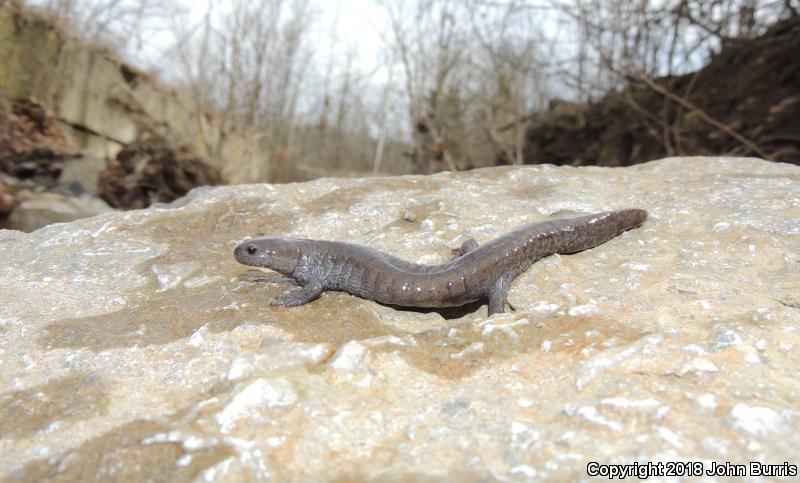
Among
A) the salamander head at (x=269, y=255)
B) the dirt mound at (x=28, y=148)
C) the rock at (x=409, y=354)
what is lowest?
the rock at (x=409, y=354)

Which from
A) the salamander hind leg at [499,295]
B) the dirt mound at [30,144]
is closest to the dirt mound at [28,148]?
the dirt mound at [30,144]

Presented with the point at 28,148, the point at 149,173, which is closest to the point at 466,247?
the point at 28,148

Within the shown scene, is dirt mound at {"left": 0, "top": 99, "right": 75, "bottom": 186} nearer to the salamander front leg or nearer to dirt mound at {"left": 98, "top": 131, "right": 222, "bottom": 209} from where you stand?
dirt mound at {"left": 98, "top": 131, "right": 222, "bottom": 209}

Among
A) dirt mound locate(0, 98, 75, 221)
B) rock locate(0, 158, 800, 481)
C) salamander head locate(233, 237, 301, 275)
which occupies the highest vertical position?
dirt mound locate(0, 98, 75, 221)

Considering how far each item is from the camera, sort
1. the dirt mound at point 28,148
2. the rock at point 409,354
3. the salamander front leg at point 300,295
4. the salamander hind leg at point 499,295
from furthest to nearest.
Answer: the dirt mound at point 28,148 < the salamander front leg at point 300,295 < the salamander hind leg at point 499,295 < the rock at point 409,354

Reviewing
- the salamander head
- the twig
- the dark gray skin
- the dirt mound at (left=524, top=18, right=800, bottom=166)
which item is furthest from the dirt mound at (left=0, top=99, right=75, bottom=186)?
the dirt mound at (left=524, top=18, right=800, bottom=166)

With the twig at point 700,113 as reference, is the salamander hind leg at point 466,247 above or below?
below

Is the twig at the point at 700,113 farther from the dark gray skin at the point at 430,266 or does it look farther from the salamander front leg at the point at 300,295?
the salamander front leg at the point at 300,295

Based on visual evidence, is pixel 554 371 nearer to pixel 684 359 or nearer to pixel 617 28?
pixel 684 359
